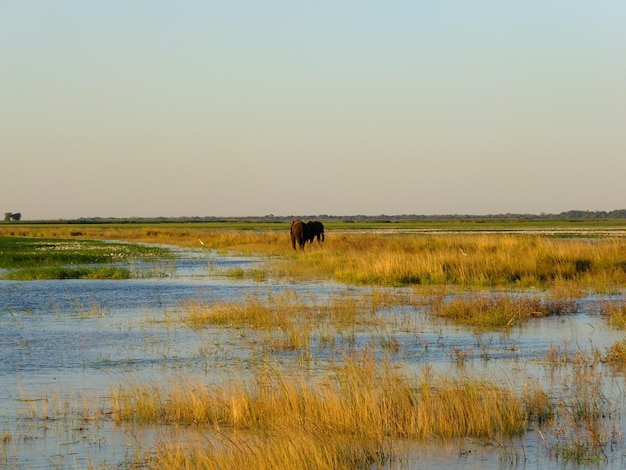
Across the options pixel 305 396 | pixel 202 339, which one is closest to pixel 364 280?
pixel 202 339

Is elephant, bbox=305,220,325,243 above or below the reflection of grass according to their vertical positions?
above

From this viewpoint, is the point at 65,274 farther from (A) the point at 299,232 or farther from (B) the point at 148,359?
(B) the point at 148,359

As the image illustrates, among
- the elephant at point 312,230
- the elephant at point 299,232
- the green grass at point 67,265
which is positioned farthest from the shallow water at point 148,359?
the elephant at point 312,230

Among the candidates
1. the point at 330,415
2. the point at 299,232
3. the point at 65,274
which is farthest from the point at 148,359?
the point at 299,232

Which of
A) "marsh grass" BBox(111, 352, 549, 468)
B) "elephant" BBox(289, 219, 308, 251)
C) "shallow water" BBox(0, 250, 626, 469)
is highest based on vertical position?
"elephant" BBox(289, 219, 308, 251)

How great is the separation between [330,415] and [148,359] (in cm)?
512

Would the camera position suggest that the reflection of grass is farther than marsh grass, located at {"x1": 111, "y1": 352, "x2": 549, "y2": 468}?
Yes

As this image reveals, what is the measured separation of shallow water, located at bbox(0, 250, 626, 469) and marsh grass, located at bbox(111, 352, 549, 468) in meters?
0.36

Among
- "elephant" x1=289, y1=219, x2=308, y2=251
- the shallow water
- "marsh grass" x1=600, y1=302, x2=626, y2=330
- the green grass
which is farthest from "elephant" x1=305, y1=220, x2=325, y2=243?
"marsh grass" x1=600, y1=302, x2=626, y2=330

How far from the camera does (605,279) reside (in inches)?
1005

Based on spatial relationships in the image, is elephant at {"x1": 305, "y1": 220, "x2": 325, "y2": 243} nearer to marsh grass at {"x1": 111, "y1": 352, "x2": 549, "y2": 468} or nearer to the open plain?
the open plain

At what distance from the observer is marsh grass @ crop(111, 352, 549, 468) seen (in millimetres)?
7578

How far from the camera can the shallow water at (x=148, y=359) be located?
817cm

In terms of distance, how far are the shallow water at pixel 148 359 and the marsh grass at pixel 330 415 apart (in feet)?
1.18
